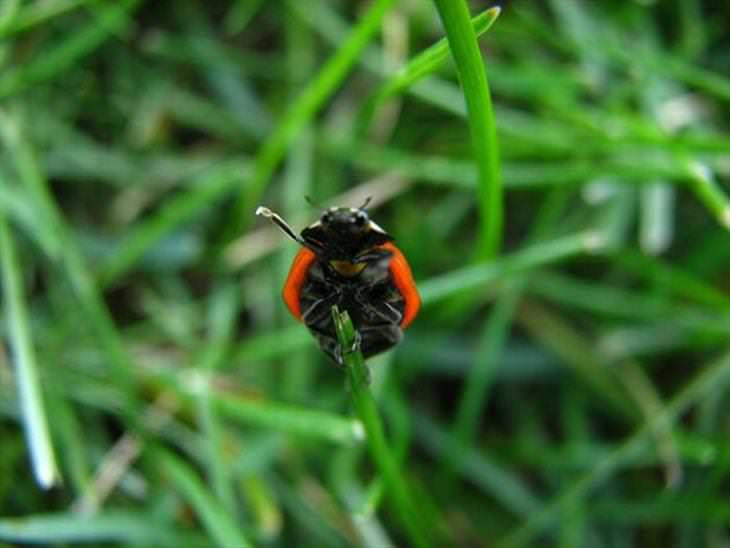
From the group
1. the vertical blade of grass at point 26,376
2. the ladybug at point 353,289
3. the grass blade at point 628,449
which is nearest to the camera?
the ladybug at point 353,289

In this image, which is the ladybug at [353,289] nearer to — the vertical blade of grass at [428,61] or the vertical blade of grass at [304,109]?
the vertical blade of grass at [428,61]

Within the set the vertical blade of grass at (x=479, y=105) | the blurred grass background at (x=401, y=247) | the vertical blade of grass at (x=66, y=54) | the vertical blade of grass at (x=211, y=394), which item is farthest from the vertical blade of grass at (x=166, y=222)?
the vertical blade of grass at (x=479, y=105)

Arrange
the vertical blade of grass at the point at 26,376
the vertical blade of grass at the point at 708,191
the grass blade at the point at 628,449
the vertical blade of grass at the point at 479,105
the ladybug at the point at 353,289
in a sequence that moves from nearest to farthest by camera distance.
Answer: the vertical blade of grass at the point at 479,105, the ladybug at the point at 353,289, the vertical blade of grass at the point at 26,376, the vertical blade of grass at the point at 708,191, the grass blade at the point at 628,449

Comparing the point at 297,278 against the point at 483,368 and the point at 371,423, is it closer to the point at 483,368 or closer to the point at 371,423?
the point at 371,423

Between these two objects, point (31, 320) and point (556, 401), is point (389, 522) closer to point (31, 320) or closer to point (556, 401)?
point (556, 401)

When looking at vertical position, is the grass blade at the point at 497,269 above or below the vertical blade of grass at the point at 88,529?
above

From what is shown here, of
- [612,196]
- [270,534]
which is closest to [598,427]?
[612,196]
